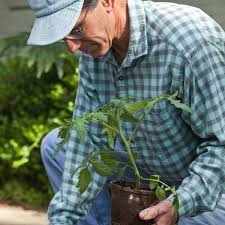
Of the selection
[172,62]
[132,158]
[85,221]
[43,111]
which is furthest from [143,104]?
[43,111]

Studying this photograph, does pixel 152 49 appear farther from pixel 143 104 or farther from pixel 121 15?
pixel 143 104

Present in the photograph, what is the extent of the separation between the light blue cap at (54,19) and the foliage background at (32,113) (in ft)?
8.73

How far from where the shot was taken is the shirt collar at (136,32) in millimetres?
3259

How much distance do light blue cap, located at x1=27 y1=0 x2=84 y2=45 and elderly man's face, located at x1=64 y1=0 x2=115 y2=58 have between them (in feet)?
0.19

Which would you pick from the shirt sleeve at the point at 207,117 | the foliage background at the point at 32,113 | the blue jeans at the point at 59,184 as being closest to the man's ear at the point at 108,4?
the shirt sleeve at the point at 207,117

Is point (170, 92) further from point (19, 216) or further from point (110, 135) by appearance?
point (19, 216)

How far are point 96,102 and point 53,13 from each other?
70 cm

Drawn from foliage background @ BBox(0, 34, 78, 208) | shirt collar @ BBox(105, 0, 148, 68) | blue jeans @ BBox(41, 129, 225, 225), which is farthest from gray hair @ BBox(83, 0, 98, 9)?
foliage background @ BBox(0, 34, 78, 208)

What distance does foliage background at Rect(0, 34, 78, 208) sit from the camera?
566 cm

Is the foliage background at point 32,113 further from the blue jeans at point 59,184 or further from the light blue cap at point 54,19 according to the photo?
the light blue cap at point 54,19

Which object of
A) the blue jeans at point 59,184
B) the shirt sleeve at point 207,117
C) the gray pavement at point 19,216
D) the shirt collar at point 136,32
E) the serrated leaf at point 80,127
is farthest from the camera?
the gray pavement at point 19,216

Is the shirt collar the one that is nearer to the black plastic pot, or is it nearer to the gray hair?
the gray hair

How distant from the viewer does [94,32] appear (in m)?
3.05

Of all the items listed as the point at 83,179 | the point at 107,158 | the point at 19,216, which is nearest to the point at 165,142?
the point at 107,158
